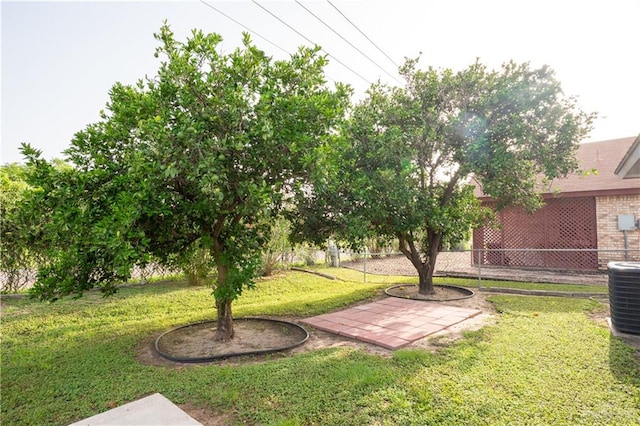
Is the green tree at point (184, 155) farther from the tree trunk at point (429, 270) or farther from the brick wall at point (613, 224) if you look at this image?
the brick wall at point (613, 224)

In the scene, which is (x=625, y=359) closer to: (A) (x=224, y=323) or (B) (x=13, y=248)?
(A) (x=224, y=323)

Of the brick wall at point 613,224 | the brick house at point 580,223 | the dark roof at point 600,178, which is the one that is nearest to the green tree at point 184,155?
the brick house at point 580,223

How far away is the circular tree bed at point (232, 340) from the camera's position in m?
4.69

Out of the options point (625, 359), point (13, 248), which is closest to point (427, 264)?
point (625, 359)

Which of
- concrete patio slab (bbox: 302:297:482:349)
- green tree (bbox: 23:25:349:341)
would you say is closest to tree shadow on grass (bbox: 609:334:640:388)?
concrete patio slab (bbox: 302:297:482:349)

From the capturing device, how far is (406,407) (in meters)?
3.10

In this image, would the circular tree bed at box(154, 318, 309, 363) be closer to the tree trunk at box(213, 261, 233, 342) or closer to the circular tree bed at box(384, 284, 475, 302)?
the tree trunk at box(213, 261, 233, 342)

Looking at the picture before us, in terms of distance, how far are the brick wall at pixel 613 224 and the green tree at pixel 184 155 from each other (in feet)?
39.1

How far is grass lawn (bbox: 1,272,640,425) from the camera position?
9.98 feet

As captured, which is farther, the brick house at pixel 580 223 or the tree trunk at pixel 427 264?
the brick house at pixel 580 223

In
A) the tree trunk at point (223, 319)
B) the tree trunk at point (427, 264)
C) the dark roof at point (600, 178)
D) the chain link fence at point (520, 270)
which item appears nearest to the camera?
the tree trunk at point (223, 319)

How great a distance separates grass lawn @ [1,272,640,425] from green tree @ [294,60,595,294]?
261cm

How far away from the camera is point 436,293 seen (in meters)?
8.87

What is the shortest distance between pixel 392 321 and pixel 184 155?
14.7 feet
